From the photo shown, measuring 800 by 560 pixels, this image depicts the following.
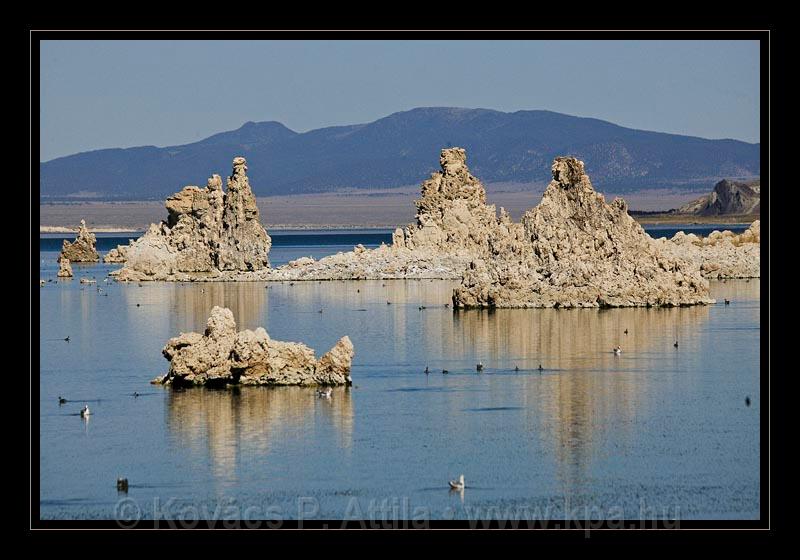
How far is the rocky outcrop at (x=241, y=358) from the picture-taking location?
30.1 metres

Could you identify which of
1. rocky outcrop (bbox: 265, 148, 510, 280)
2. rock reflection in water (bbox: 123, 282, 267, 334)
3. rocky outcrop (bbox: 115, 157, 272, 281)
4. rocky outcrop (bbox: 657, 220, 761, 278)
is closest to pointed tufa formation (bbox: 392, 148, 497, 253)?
rocky outcrop (bbox: 265, 148, 510, 280)

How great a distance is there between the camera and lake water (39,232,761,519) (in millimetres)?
22719

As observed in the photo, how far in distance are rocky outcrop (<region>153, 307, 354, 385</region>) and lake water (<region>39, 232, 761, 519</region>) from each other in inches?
17.1

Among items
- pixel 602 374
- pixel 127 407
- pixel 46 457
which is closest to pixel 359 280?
pixel 602 374

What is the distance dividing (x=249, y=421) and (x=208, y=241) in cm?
5478

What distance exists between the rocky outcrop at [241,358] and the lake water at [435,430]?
43 cm

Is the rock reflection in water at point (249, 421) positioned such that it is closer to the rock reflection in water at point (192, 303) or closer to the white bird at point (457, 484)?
the white bird at point (457, 484)

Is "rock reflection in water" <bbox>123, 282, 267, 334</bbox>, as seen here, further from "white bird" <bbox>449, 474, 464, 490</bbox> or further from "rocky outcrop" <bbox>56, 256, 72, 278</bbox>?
"white bird" <bbox>449, 474, 464, 490</bbox>

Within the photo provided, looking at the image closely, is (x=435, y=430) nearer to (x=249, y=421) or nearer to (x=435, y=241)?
(x=249, y=421)

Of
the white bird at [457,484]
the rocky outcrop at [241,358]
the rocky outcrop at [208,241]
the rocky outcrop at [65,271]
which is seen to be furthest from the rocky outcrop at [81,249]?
the white bird at [457,484]
